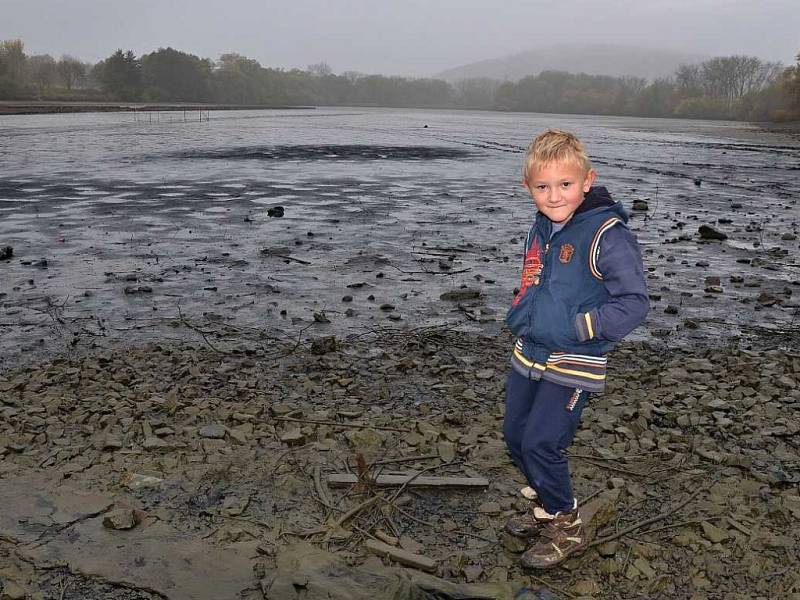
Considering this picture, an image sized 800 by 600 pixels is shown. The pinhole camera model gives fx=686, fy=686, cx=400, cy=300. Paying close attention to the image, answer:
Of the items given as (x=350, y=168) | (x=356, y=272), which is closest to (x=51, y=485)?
(x=356, y=272)

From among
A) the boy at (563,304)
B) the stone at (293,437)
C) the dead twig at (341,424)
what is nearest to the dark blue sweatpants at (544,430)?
the boy at (563,304)

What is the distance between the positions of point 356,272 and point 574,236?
790 centimetres

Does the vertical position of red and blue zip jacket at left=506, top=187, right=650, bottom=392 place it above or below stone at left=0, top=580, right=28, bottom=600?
above

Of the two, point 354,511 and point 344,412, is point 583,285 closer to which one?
point 354,511

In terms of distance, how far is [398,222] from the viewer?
16344 millimetres

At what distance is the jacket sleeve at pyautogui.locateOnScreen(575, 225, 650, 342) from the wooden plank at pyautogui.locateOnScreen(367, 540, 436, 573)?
1608mm

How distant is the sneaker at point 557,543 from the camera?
3957 millimetres

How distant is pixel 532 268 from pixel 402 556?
1841mm

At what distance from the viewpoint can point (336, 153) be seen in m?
38.2

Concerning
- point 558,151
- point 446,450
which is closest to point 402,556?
point 446,450

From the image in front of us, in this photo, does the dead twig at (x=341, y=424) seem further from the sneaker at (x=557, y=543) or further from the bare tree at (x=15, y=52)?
the bare tree at (x=15, y=52)

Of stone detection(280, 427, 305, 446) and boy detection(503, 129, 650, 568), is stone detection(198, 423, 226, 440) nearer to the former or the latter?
stone detection(280, 427, 305, 446)

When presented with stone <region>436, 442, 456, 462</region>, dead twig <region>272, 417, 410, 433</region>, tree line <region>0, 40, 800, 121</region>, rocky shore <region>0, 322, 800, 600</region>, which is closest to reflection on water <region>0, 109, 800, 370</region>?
rocky shore <region>0, 322, 800, 600</region>

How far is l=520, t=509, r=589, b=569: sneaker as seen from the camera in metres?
3.96
